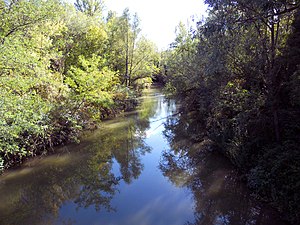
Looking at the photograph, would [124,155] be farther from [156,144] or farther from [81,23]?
[81,23]

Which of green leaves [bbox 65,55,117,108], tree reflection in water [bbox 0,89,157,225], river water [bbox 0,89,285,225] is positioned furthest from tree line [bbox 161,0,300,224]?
green leaves [bbox 65,55,117,108]

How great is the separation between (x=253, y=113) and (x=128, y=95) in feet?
46.4

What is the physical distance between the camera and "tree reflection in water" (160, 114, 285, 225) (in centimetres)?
578

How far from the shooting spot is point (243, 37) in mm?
7570

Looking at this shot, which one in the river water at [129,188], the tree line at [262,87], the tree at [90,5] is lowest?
the river water at [129,188]

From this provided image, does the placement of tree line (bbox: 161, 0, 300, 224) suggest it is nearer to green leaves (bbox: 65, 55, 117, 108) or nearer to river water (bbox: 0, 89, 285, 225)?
river water (bbox: 0, 89, 285, 225)

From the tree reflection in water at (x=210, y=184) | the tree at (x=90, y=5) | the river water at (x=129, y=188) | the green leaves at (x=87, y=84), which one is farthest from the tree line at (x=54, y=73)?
the tree at (x=90, y=5)

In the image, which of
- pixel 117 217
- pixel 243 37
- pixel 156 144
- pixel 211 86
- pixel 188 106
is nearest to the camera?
pixel 117 217

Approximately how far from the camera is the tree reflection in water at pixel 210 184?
5.78 metres

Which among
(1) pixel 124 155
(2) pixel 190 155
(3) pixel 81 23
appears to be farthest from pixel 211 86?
(3) pixel 81 23

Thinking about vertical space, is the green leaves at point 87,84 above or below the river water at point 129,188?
above

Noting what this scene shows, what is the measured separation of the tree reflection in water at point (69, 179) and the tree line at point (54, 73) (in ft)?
2.57

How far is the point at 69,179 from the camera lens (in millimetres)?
8438

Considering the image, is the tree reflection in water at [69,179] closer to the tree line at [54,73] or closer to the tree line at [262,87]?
the tree line at [54,73]
